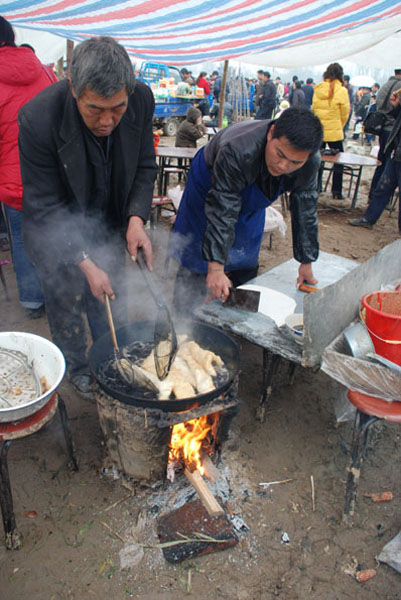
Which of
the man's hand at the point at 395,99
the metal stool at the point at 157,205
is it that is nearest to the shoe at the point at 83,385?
the metal stool at the point at 157,205

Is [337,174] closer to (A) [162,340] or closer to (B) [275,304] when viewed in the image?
(B) [275,304]

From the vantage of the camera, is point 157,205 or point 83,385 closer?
point 83,385

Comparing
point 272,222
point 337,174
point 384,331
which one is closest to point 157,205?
point 272,222

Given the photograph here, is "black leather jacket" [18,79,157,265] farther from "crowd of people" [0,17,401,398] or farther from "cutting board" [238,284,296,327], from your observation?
"cutting board" [238,284,296,327]

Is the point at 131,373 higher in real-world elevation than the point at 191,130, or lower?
lower

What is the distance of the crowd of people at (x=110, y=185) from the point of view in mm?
2414

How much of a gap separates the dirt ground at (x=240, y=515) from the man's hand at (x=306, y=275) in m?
Answer: 1.19

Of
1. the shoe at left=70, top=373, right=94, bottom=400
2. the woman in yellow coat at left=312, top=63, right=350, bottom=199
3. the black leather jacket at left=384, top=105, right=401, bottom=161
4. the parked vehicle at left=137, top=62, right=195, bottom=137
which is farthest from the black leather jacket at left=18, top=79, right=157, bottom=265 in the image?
the parked vehicle at left=137, top=62, right=195, bottom=137

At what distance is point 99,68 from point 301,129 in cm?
122

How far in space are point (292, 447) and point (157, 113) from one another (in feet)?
55.0

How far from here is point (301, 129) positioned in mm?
2418

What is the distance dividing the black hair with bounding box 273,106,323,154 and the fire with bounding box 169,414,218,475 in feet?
6.14

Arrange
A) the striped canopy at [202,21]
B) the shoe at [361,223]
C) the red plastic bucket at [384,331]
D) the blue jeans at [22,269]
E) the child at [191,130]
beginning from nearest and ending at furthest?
1. the red plastic bucket at [384,331]
2. the blue jeans at [22,269]
3. the striped canopy at [202,21]
4. the shoe at [361,223]
5. the child at [191,130]

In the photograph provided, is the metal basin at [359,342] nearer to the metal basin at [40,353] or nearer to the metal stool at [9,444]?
the metal basin at [40,353]
